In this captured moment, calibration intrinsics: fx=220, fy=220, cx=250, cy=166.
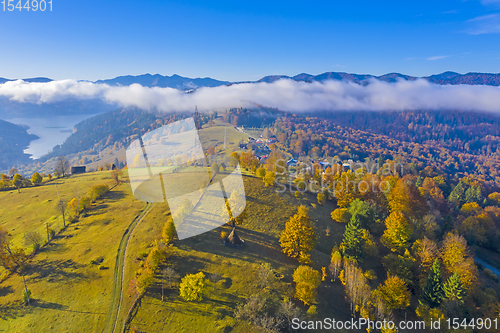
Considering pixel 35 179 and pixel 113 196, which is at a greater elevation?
pixel 35 179

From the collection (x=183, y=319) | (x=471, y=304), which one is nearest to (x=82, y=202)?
(x=183, y=319)

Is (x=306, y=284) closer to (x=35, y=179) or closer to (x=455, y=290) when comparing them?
(x=455, y=290)

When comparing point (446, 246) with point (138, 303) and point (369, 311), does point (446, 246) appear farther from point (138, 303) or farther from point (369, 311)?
point (138, 303)

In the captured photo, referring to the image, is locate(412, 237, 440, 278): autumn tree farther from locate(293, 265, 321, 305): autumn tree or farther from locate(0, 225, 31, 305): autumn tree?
locate(0, 225, 31, 305): autumn tree

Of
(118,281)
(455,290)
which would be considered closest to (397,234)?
(455,290)

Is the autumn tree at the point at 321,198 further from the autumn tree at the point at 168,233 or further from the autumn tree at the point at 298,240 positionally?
the autumn tree at the point at 168,233

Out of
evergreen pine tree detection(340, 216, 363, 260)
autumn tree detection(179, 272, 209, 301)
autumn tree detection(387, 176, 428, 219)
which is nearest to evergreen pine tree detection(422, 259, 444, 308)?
evergreen pine tree detection(340, 216, 363, 260)
